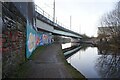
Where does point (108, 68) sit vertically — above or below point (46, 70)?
below

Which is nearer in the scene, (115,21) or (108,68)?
(108,68)

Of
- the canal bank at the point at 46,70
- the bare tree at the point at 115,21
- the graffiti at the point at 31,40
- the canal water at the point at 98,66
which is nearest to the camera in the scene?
the canal bank at the point at 46,70

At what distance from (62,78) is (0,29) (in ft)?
11.5

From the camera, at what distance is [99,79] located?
1194 cm

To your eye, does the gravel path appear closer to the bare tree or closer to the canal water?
the canal water

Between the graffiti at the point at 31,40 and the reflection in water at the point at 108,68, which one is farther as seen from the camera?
the graffiti at the point at 31,40

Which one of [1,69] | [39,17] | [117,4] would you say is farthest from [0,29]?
[117,4]

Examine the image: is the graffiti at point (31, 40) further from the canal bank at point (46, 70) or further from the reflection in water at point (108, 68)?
the reflection in water at point (108, 68)

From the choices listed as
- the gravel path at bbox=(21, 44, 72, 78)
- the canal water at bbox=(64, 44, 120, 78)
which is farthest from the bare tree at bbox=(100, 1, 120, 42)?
the gravel path at bbox=(21, 44, 72, 78)

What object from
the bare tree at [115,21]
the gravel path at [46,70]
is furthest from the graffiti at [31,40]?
the bare tree at [115,21]

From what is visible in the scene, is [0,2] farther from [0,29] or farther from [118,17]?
[118,17]

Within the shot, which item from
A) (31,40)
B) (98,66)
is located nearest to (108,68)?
(98,66)

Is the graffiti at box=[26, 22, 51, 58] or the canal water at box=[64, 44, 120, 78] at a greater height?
the graffiti at box=[26, 22, 51, 58]

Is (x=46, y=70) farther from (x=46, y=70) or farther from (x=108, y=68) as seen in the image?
(x=108, y=68)
